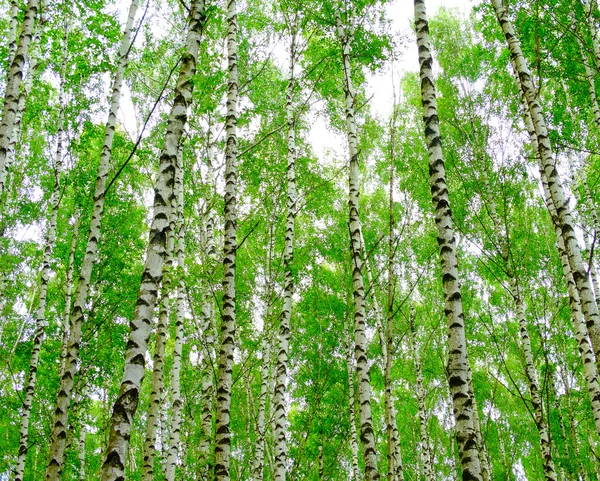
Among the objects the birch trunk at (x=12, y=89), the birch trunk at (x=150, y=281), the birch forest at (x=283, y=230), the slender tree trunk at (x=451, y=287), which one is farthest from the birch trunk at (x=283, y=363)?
the birch trunk at (x=12, y=89)

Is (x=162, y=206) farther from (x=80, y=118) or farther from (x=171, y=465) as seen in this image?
(x=80, y=118)

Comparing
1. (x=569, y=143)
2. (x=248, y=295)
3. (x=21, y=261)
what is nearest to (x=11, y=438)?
(x=21, y=261)

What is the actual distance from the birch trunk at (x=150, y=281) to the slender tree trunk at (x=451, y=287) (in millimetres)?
2708

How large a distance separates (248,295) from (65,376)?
9288 millimetres

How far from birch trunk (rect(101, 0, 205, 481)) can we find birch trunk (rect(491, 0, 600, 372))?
14.6ft

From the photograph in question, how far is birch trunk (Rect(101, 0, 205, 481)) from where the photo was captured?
372 cm

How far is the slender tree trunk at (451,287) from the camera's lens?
13.5 ft

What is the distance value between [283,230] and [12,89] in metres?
9.71

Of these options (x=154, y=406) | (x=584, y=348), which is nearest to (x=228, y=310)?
(x=154, y=406)

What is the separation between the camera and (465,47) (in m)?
17.3

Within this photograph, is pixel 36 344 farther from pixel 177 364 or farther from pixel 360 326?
pixel 360 326

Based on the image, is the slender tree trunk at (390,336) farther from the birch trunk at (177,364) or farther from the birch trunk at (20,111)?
the birch trunk at (20,111)

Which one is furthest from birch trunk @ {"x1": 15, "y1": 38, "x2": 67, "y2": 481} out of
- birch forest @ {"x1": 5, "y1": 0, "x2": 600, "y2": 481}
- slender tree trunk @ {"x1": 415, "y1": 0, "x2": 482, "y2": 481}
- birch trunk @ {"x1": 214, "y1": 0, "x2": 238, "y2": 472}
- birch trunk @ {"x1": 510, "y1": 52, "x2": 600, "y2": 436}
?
birch trunk @ {"x1": 510, "y1": 52, "x2": 600, "y2": 436}

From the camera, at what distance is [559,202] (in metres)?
6.52
